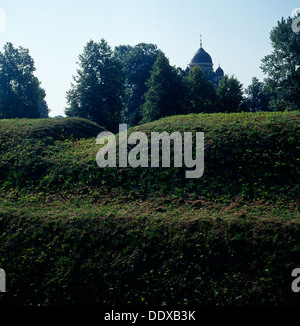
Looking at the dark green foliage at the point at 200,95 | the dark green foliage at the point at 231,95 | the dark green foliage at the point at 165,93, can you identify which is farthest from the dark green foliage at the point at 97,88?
the dark green foliage at the point at 231,95

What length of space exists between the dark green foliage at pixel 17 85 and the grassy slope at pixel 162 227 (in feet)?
75.7

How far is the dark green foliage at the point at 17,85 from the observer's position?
123ft

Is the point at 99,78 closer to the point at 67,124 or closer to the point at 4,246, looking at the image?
the point at 67,124

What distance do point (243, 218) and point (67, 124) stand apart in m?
16.0

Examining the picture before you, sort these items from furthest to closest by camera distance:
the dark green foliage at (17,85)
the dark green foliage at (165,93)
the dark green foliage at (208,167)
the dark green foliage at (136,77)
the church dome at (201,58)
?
the church dome at (201,58) → the dark green foliage at (136,77) → the dark green foliage at (17,85) → the dark green foliage at (165,93) → the dark green foliage at (208,167)

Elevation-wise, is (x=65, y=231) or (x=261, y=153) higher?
(x=261, y=153)

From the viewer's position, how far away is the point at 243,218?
10.4 meters

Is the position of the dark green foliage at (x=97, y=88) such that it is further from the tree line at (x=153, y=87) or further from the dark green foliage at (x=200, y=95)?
the dark green foliage at (x=200, y=95)

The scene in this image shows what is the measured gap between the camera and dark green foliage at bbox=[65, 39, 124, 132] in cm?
3431

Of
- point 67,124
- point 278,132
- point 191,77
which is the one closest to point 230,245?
point 278,132

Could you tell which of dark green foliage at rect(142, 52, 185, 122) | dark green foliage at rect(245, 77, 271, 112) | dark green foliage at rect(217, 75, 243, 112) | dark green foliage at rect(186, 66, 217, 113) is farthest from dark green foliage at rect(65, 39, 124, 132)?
dark green foliage at rect(245, 77, 271, 112)

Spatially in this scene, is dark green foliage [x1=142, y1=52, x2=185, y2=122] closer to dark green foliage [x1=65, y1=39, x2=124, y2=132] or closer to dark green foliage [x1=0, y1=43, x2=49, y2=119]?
dark green foliage [x1=65, y1=39, x2=124, y2=132]

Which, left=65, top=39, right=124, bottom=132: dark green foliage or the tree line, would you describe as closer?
the tree line
